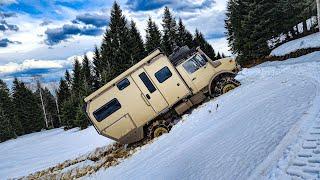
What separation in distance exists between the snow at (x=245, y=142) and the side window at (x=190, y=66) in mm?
3041

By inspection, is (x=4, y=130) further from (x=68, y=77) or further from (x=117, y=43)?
(x=117, y=43)

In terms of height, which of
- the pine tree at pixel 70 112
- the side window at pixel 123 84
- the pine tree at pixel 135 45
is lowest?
the side window at pixel 123 84

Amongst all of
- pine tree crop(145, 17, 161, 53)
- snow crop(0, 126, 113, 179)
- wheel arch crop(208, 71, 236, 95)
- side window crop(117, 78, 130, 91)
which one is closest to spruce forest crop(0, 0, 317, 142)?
pine tree crop(145, 17, 161, 53)

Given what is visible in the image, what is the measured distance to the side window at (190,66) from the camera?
1881 centimetres

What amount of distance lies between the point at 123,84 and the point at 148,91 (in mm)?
1168

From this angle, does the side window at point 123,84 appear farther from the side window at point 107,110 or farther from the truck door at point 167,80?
the truck door at point 167,80

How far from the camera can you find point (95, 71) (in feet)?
225

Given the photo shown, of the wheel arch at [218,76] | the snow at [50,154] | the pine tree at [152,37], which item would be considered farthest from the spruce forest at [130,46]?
the wheel arch at [218,76]

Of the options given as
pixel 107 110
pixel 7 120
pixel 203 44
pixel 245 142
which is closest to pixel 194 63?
pixel 107 110

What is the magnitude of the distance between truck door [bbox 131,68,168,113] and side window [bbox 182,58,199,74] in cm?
176

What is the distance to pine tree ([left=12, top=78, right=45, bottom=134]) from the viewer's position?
71500 mm

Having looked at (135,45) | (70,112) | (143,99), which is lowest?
(143,99)

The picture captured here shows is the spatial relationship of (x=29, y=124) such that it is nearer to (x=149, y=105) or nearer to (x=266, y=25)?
(x=266, y=25)

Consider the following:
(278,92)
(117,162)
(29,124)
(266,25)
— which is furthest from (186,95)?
(29,124)
